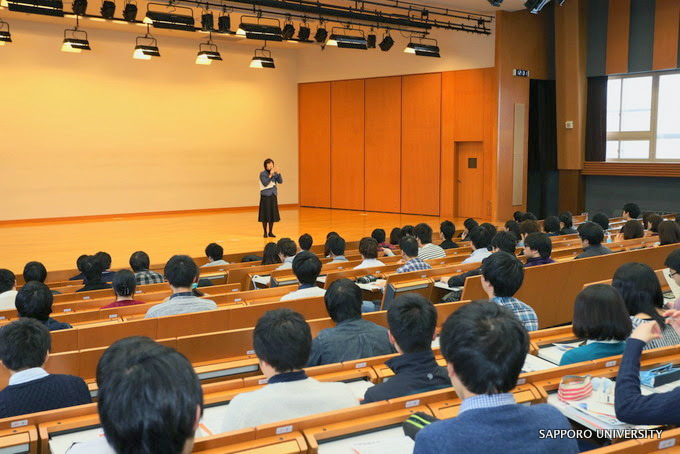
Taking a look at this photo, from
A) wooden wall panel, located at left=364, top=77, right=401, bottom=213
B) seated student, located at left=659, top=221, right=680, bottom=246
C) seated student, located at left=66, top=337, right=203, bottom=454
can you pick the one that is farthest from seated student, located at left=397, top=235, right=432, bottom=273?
wooden wall panel, located at left=364, top=77, right=401, bottom=213

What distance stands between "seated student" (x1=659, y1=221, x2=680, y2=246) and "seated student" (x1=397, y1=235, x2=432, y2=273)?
2671 mm

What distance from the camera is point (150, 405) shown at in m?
1.35

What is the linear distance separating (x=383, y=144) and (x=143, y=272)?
36.9 feet

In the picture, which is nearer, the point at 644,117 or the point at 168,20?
the point at 168,20

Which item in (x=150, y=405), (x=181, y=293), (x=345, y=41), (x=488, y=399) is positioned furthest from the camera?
(x=345, y=41)

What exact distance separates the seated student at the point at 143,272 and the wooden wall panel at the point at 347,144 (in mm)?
11339

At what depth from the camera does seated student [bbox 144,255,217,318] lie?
4.55 meters

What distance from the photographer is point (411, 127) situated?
16.5m

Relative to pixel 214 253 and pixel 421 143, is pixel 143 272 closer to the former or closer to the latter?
pixel 214 253

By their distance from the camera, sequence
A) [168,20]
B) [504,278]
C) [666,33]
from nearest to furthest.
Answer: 1. [504,278]
2. [168,20]
3. [666,33]

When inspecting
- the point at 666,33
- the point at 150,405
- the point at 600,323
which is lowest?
the point at 600,323

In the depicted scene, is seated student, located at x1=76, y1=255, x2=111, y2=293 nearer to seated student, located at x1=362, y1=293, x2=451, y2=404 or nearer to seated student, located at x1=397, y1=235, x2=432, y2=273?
seated student, located at x1=397, y1=235, x2=432, y2=273

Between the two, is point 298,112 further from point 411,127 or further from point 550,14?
point 550,14

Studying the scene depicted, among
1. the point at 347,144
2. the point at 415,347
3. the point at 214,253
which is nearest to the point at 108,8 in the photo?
the point at 214,253
